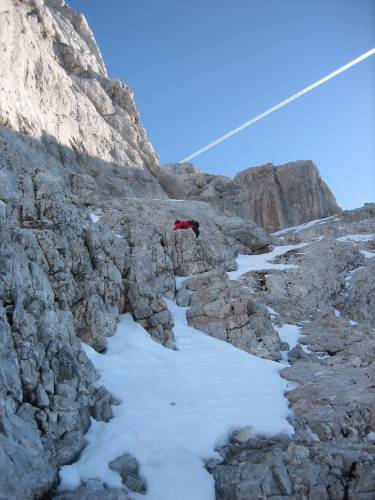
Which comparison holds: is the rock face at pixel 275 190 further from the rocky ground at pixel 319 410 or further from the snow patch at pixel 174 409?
the snow patch at pixel 174 409

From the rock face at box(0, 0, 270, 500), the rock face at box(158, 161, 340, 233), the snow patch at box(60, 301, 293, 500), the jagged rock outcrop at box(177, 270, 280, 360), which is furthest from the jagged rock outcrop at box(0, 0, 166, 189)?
the snow patch at box(60, 301, 293, 500)

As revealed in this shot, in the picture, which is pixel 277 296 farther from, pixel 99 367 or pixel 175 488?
pixel 175 488

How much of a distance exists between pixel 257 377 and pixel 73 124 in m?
37.6

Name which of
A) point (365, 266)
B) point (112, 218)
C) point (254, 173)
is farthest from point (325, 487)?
point (254, 173)

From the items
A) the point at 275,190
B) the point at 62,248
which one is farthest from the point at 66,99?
the point at 275,190

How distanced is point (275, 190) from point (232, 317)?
49.0 meters

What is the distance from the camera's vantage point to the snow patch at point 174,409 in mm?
8055

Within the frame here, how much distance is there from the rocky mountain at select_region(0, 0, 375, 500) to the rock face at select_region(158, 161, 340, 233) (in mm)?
2981

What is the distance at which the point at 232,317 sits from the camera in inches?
788

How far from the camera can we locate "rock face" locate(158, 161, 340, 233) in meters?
57.5

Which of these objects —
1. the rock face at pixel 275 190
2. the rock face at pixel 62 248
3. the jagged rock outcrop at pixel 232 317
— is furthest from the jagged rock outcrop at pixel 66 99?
the jagged rock outcrop at pixel 232 317

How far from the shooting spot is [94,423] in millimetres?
9773

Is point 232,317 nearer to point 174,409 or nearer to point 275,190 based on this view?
point 174,409

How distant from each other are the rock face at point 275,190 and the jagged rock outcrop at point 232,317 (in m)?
35.4
